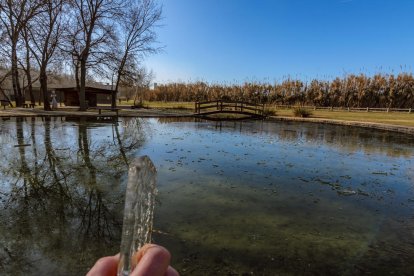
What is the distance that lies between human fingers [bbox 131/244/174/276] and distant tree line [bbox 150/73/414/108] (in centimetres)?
3850

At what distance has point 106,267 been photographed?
79 cm

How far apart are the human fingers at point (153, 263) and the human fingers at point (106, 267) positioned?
93mm

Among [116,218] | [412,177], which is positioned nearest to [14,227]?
[116,218]

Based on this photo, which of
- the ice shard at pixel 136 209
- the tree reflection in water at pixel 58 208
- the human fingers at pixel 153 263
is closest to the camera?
the human fingers at pixel 153 263

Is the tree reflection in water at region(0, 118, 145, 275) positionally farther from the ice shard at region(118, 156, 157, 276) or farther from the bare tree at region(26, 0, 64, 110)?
the bare tree at region(26, 0, 64, 110)

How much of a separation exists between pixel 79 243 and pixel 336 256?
3.27 metres

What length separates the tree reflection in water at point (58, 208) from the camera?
11.2 ft

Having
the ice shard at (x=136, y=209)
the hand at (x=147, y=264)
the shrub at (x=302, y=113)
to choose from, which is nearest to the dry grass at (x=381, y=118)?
the shrub at (x=302, y=113)

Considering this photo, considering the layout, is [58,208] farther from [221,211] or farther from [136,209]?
[136,209]

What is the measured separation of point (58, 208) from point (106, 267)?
15.1 feet

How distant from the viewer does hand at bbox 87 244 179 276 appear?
721mm

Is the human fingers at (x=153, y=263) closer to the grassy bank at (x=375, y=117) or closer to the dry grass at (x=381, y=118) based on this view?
the grassy bank at (x=375, y=117)

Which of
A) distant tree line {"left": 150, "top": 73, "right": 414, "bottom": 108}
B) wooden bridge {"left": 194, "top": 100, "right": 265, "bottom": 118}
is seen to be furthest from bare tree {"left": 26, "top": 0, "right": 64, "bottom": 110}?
distant tree line {"left": 150, "top": 73, "right": 414, "bottom": 108}

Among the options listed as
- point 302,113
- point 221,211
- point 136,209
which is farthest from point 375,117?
point 136,209
